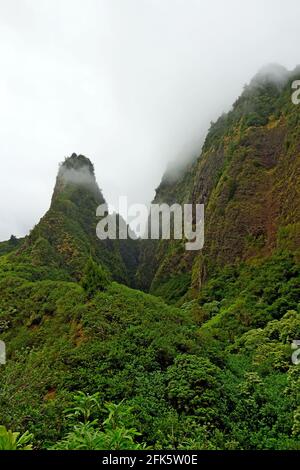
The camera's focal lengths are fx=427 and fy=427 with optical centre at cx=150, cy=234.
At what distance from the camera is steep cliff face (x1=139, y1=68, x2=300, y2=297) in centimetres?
3547

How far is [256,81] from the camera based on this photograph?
54.9m

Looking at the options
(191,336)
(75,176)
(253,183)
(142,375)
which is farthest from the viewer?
(75,176)

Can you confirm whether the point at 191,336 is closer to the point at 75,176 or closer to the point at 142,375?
the point at 142,375

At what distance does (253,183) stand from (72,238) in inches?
1067

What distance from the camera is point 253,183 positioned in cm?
4103

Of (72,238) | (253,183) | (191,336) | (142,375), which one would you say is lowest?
(142,375)

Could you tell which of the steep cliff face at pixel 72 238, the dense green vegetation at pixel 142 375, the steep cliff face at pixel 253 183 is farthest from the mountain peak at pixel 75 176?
the dense green vegetation at pixel 142 375

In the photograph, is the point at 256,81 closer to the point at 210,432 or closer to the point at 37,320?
the point at 37,320

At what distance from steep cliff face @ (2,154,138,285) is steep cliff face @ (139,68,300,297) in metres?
13.3

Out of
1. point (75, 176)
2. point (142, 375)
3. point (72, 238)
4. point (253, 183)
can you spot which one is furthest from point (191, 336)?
point (75, 176)

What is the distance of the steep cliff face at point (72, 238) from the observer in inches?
1854

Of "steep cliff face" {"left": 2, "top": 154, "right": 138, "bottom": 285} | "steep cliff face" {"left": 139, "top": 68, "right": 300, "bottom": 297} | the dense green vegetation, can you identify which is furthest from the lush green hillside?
"steep cliff face" {"left": 2, "top": 154, "right": 138, "bottom": 285}

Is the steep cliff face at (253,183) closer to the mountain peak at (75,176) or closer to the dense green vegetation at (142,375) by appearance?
the dense green vegetation at (142,375)

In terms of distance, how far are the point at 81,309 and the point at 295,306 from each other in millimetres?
12524
